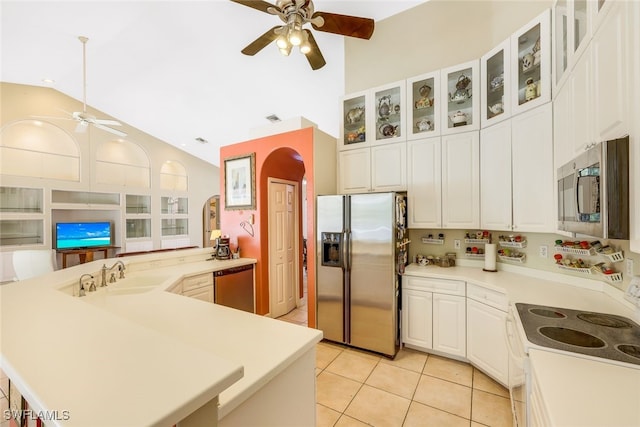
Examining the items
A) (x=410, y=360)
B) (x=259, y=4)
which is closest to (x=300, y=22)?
(x=259, y=4)

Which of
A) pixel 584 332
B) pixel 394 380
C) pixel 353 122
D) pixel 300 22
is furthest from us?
pixel 353 122

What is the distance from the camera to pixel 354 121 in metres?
3.46

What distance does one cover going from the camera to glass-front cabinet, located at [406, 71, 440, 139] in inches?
114

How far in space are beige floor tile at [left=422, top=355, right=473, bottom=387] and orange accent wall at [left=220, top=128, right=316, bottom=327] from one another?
133 centimetres

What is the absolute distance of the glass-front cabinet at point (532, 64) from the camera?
2.05 metres

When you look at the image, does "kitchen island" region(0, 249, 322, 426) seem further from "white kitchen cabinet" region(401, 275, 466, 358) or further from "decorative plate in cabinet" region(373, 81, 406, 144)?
"decorative plate in cabinet" region(373, 81, 406, 144)

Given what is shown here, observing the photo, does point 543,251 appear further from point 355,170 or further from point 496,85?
point 355,170

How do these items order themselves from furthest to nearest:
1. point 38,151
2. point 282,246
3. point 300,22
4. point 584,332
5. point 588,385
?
point 38,151 < point 282,246 < point 300,22 < point 584,332 < point 588,385

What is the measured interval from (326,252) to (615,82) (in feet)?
8.10

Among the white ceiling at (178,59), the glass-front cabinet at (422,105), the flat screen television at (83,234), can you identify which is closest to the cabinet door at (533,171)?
the glass-front cabinet at (422,105)

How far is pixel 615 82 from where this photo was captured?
3.67 feet

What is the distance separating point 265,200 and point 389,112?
198 cm

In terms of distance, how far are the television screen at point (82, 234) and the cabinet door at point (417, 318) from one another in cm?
717

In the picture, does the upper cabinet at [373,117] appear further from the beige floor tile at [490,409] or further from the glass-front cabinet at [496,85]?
the beige floor tile at [490,409]
